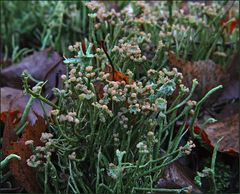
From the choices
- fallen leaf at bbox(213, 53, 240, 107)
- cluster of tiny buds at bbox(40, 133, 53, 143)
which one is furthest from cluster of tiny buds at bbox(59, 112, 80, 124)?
fallen leaf at bbox(213, 53, 240, 107)

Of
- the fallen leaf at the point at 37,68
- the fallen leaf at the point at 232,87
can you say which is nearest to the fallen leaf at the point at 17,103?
the fallen leaf at the point at 37,68

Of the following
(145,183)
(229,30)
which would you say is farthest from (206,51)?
(145,183)

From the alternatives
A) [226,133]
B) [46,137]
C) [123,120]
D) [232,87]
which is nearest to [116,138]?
[123,120]

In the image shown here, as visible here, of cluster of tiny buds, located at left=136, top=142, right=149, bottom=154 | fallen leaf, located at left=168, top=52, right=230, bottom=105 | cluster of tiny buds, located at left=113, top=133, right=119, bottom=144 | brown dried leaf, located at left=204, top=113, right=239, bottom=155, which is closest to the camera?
cluster of tiny buds, located at left=136, top=142, right=149, bottom=154

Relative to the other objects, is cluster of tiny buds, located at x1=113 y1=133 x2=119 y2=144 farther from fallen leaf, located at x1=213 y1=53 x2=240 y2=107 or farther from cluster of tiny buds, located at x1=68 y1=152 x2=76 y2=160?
fallen leaf, located at x1=213 y1=53 x2=240 y2=107

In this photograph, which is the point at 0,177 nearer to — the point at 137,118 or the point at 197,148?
the point at 137,118

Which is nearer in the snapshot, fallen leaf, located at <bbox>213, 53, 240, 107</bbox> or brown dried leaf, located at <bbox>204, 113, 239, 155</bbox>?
brown dried leaf, located at <bbox>204, 113, 239, 155</bbox>
